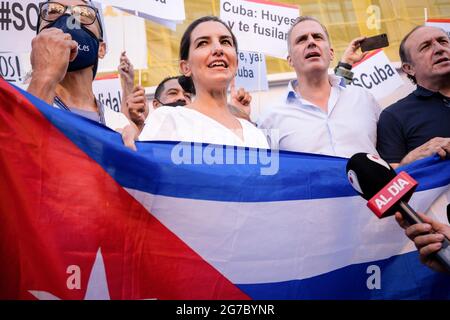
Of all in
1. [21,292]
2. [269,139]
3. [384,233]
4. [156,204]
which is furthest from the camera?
[269,139]

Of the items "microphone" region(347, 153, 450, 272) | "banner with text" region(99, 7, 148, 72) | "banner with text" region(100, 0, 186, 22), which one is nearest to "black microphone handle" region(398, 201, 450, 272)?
"microphone" region(347, 153, 450, 272)

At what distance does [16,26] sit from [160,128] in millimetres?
1894

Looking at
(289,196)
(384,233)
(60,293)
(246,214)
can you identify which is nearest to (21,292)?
(60,293)

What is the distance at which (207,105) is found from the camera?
294cm

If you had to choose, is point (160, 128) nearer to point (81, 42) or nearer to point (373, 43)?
point (81, 42)

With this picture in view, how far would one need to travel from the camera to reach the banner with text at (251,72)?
546 centimetres

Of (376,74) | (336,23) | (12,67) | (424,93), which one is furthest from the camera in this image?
(336,23)

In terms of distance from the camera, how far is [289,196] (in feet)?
8.60

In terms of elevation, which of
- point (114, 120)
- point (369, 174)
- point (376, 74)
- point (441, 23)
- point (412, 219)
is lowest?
point (412, 219)

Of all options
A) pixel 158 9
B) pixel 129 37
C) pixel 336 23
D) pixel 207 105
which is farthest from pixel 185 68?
pixel 336 23

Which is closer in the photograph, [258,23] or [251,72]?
[258,23]

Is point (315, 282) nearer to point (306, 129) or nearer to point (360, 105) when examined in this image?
point (306, 129)

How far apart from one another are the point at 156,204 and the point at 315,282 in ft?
2.00
